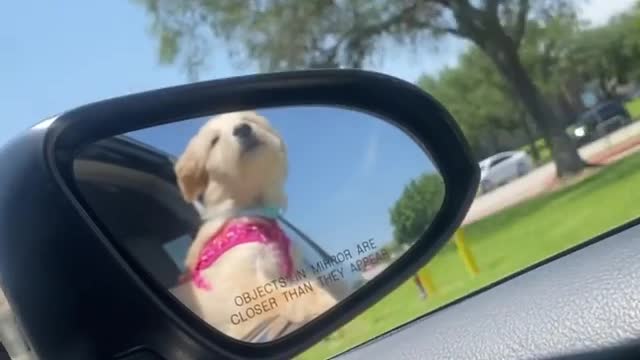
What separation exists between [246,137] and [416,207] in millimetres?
640

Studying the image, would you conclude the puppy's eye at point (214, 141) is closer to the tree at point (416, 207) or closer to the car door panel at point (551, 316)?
the tree at point (416, 207)

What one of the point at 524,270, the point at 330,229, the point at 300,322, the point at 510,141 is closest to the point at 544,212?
the point at 510,141

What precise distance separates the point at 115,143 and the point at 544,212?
2200 millimetres

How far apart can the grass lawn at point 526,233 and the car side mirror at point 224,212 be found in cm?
42

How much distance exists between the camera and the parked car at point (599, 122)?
157 inches

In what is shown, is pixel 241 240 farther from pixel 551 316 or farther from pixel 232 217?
pixel 551 316

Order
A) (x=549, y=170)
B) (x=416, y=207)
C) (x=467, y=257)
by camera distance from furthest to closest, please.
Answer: (x=549, y=170) → (x=467, y=257) → (x=416, y=207)

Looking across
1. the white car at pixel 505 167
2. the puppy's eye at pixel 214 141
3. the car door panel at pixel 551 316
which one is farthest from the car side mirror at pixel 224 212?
the white car at pixel 505 167

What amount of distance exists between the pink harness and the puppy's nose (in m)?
0.13

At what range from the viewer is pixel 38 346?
1774 mm

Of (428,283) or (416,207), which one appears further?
(428,283)

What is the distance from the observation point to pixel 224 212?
201 centimetres

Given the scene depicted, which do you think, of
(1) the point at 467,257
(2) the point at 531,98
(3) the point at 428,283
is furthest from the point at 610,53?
(3) the point at 428,283

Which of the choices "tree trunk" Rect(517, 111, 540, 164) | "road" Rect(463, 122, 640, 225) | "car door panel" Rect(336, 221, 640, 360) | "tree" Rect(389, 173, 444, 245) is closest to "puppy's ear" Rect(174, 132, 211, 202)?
"tree" Rect(389, 173, 444, 245)
